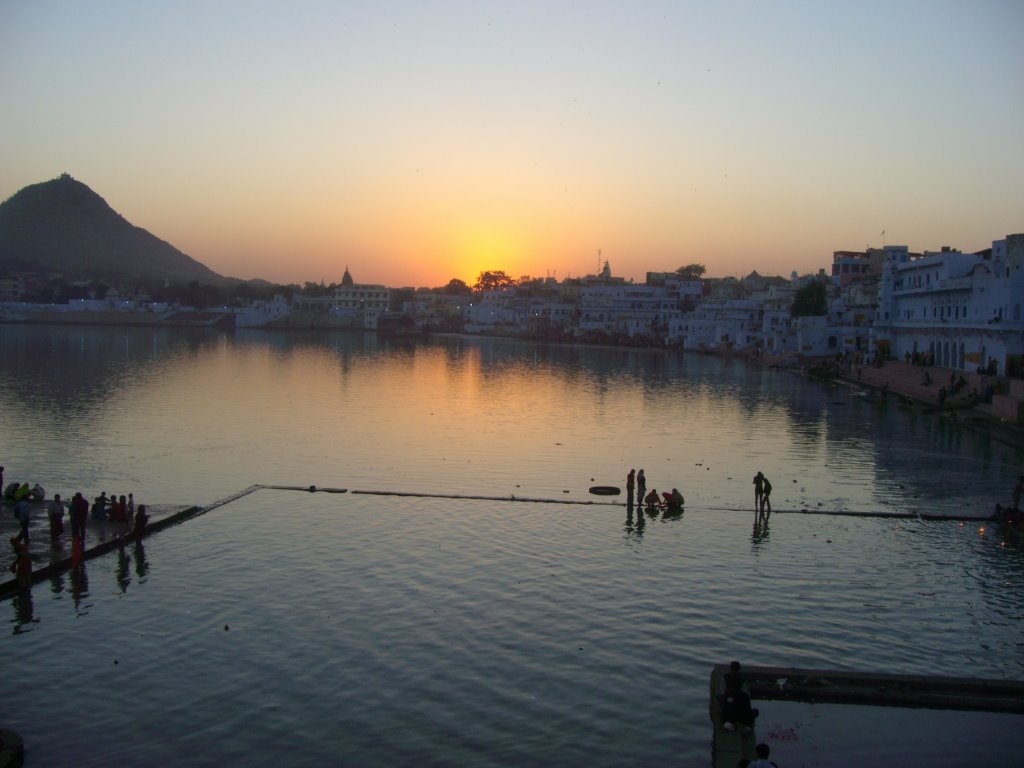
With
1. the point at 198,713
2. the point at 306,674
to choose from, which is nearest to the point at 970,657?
the point at 306,674

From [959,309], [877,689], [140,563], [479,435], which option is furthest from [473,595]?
[959,309]

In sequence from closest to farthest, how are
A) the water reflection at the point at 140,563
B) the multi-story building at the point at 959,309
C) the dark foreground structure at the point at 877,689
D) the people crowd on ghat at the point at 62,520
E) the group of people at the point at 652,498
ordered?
1. the dark foreground structure at the point at 877,689
2. the people crowd on ghat at the point at 62,520
3. the water reflection at the point at 140,563
4. the group of people at the point at 652,498
5. the multi-story building at the point at 959,309

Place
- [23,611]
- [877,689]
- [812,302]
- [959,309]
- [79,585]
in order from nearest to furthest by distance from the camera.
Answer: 1. [877,689]
2. [23,611]
3. [79,585]
4. [959,309]
5. [812,302]

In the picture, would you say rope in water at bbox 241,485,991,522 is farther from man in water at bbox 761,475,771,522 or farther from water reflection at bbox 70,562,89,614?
water reflection at bbox 70,562,89,614

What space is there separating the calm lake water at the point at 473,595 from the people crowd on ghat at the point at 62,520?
1.61ft

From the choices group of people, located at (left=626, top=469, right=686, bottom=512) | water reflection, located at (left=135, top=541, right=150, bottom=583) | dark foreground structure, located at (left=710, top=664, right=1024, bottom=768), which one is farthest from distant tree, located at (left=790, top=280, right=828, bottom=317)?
dark foreground structure, located at (left=710, top=664, right=1024, bottom=768)

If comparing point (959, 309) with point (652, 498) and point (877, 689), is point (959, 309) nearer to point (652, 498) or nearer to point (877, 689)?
point (652, 498)

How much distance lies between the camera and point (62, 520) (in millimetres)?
17281

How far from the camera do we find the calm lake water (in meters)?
10.5

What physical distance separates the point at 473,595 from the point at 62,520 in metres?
8.62

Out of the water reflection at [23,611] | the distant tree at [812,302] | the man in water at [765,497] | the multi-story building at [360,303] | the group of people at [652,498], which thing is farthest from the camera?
the multi-story building at [360,303]

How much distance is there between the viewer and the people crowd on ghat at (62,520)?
1407 cm

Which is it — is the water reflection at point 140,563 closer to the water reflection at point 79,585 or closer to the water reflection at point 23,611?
the water reflection at point 79,585

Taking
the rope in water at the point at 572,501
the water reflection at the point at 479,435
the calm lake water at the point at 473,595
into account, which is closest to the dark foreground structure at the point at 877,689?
the calm lake water at the point at 473,595
